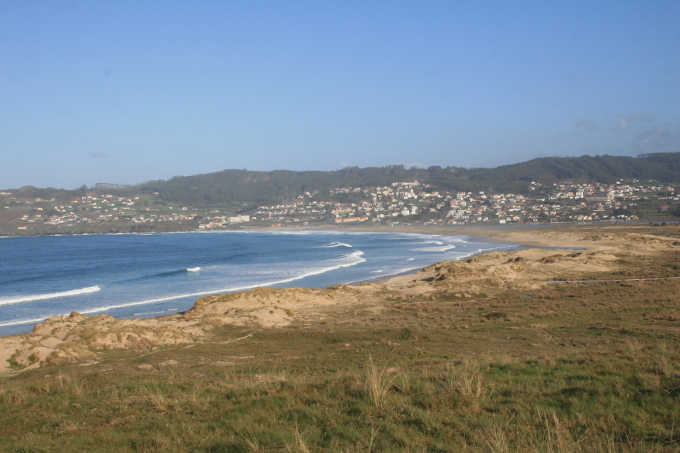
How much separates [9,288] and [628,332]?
39.9 meters

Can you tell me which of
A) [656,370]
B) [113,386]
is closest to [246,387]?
[113,386]

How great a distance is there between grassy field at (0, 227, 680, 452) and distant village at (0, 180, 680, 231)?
116 metres

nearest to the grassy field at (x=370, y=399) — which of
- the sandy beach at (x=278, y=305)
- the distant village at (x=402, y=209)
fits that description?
the sandy beach at (x=278, y=305)

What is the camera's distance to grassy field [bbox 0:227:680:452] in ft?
18.2

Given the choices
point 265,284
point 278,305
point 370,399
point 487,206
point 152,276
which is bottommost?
point 487,206

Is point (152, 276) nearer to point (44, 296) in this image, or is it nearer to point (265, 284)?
point (44, 296)

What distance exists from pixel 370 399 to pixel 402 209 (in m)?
160

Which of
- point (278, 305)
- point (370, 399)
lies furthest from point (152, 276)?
point (370, 399)

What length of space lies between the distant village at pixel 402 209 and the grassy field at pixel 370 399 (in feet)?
380

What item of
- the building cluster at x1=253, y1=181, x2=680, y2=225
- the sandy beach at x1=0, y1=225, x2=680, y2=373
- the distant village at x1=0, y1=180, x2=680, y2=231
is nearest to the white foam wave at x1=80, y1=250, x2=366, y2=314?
the sandy beach at x1=0, y1=225, x2=680, y2=373

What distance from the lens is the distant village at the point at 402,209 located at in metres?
126

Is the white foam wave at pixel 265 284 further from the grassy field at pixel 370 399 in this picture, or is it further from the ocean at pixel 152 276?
the grassy field at pixel 370 399

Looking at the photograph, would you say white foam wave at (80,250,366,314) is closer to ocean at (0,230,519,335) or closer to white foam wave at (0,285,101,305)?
ocean at (0,230,519,335)

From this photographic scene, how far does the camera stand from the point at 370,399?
6984 millimetres
